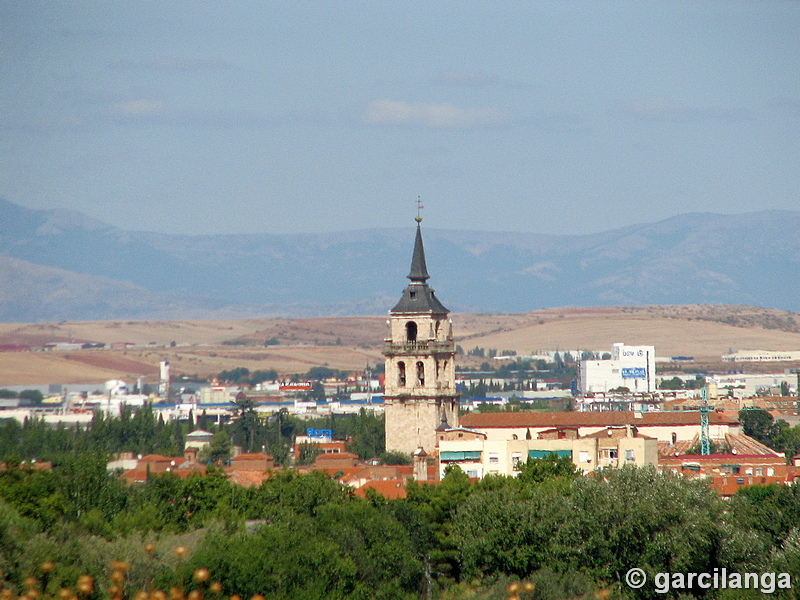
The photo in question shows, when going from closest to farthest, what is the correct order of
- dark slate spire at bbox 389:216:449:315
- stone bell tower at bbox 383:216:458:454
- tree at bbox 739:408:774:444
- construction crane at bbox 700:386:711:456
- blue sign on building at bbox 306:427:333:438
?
stone bell tower at bbox 383:216:458:454
dark slate spire at bbox 389:216:449:315
construction crane at bbox 700:386:711:456
tree at bbox 739:408:774:444
blue sign on building at bbox 306:427:333:438

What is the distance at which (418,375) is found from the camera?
10112cm

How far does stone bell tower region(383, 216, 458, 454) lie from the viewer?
329 ft

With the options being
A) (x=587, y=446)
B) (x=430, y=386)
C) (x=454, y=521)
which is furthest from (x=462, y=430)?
(x=454, y=521)

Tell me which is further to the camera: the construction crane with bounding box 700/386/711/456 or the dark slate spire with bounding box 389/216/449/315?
the construction crane with bounding box 700/386/711/456

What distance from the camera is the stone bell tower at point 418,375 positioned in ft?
329

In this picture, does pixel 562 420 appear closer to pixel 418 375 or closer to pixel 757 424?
pixel 418 375

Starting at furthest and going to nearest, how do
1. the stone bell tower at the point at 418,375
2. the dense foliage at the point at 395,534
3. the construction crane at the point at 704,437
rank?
the construction crane at the point at 704,437
the stone bell tower at the point at 418,375
the dense foliage at the point at 395,534

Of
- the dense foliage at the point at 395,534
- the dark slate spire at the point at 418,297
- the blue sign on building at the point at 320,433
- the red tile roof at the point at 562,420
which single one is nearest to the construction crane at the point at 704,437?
the red tile roof at the point at 562,420

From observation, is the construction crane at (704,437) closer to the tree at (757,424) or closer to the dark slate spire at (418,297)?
the tree at (757,424)

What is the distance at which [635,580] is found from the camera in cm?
4988

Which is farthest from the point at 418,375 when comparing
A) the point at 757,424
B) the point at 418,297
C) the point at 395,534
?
the point at 395,534

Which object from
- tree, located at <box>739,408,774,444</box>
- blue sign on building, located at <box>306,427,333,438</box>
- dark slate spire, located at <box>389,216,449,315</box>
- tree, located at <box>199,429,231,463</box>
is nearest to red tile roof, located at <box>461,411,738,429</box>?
dark slate spire, located at <box>389,216,449,315</box>

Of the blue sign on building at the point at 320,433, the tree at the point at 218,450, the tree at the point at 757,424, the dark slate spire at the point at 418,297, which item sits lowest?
the tree at the point at 218,450

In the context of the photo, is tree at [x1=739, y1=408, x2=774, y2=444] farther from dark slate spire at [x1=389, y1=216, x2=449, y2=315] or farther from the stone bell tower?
dark slate spire at [x1=389, y1=216, x2=449, y2=315]
